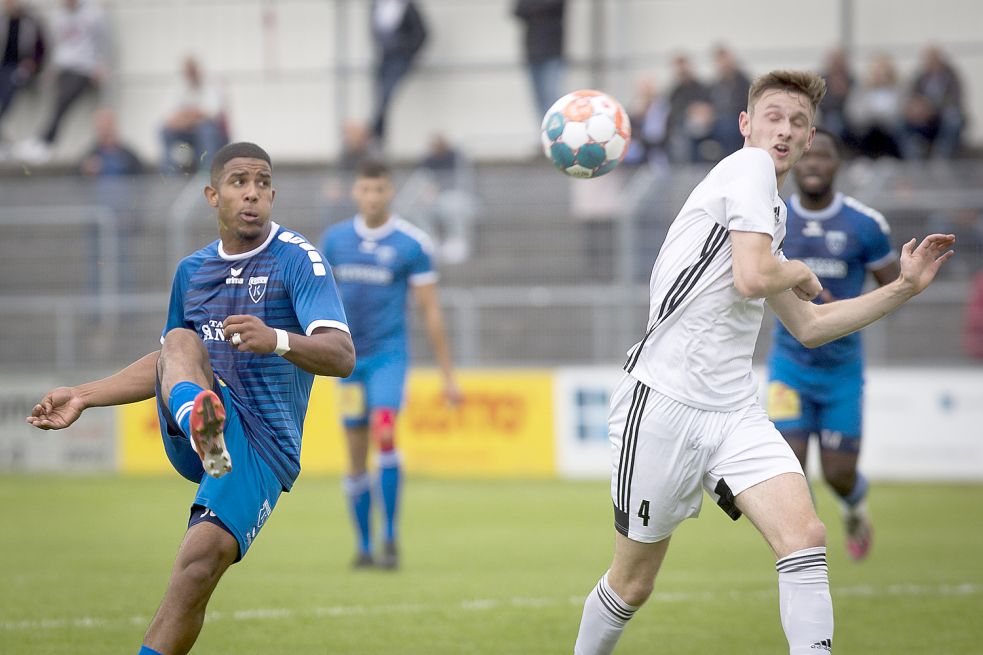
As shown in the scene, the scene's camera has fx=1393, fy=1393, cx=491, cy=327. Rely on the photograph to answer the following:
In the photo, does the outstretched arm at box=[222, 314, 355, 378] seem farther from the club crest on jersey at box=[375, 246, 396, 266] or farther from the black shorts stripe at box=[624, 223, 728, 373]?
the club crest on jersey at box=[375, 246, 396, 266]

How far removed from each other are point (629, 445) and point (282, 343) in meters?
1.51

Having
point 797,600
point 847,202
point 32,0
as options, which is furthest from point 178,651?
point 32,0

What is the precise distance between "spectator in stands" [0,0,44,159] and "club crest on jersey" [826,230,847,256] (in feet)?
55.8

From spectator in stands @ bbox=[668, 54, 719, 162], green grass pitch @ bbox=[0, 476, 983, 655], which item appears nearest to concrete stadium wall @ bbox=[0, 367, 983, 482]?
green grass pitch @ bbox=[0, 476, 983, 655]

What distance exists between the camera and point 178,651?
209 inches

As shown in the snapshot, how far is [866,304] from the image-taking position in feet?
18.9

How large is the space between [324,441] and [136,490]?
8.18ft

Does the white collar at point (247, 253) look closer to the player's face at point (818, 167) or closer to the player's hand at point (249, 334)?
the player's hand at point (249, 334)

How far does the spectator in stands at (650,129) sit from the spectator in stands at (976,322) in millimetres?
4517

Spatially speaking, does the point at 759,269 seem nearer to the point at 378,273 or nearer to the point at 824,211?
the point at 824,211

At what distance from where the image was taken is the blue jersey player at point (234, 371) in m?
5.37

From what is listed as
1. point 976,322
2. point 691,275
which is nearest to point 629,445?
A: point 691,275

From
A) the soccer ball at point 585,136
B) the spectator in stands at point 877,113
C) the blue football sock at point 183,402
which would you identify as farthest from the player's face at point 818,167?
the spectator in stands at point 877,113

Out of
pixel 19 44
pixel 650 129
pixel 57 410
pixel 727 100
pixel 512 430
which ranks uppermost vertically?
pixel 19 44
